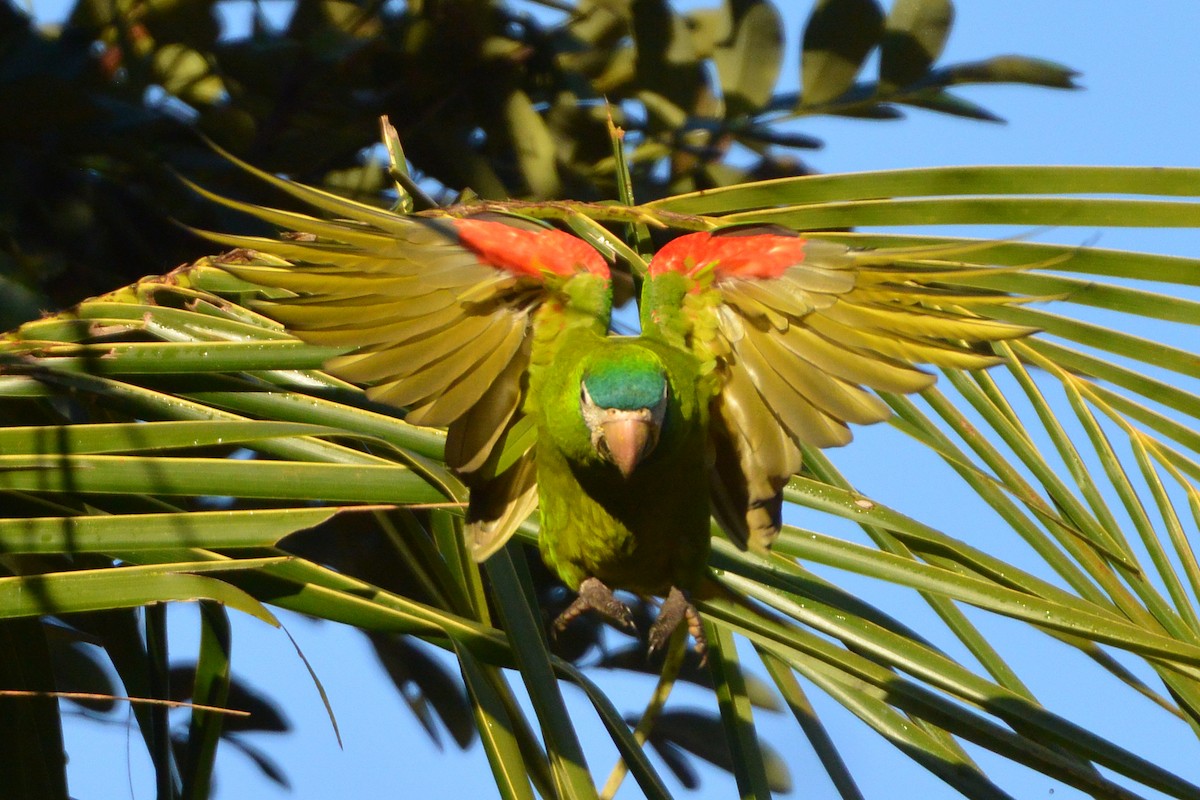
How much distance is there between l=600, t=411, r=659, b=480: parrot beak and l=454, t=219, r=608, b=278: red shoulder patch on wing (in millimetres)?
244

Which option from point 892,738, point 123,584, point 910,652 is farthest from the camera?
point 892,738

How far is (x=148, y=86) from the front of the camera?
2.62m

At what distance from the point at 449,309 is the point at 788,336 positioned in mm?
476


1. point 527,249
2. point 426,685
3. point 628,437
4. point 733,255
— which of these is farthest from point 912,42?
point 426,685

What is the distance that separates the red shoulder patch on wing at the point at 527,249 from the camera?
161 cm

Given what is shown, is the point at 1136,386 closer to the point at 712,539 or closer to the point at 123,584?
the point at 712,539

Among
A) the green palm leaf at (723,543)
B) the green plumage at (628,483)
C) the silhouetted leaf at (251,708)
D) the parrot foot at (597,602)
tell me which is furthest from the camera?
the silhouetted leaf at (251,708)

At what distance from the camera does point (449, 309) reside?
5.38ft

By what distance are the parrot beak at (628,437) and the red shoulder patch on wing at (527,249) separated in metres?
0.24

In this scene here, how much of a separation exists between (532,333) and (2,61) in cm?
143


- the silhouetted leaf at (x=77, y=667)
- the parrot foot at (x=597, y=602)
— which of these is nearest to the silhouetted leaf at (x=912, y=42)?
the parrot foot at (x=597, y=602)

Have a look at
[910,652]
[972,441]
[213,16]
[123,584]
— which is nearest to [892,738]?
[910,652]

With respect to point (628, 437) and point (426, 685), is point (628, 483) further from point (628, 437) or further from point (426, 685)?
point (426, 685)

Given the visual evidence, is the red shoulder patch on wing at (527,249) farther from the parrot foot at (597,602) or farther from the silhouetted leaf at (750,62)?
the silhouetted leaf at (750,62)
